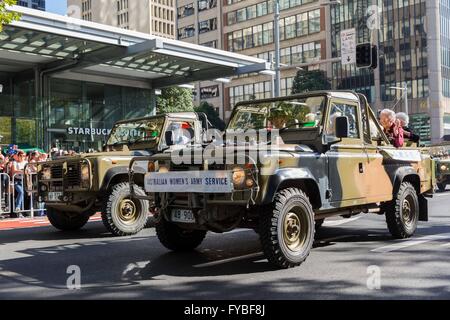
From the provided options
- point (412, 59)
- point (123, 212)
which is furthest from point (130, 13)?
point (123, 212)

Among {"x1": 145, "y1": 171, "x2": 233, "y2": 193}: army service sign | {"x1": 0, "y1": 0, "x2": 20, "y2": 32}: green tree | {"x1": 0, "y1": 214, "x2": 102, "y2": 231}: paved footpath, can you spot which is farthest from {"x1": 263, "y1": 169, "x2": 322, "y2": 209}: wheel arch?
A: {"x1": 0, "y1": 0, "x2": 20, "y2": 32}: green tree

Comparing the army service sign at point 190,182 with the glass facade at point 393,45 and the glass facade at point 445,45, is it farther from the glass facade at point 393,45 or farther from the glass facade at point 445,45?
the glass facade at point 445,45

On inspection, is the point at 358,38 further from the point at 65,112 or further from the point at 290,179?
the point at 290,179

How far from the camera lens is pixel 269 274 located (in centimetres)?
559

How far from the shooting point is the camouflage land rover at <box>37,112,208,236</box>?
869 cm

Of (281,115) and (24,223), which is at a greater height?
(281,115)

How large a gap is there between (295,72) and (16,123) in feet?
151

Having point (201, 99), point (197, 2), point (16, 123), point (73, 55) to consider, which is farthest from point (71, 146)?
point (197, 2)

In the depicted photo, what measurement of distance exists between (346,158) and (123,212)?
4.11m

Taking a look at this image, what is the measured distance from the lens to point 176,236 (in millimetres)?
7008

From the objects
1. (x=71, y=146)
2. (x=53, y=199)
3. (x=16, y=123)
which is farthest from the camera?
(x=71, y=146)

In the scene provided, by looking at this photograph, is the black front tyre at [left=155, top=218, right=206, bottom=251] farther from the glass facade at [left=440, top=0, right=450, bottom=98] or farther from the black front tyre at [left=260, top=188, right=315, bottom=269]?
the glass facade at [left=440, top=0, right=450, bottom=98]

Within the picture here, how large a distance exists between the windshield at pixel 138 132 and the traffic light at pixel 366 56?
1196 cm

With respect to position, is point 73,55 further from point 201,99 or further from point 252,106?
point 201,99
